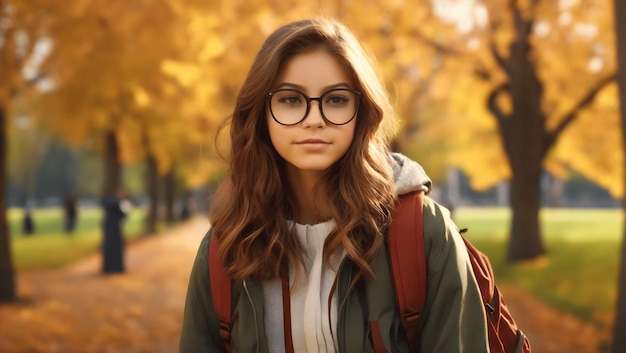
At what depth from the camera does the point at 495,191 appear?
214ft

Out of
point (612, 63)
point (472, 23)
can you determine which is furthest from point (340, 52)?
point (612, 63)

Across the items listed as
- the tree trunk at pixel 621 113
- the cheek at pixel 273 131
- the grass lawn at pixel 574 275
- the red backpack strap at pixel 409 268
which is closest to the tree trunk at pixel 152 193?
the grass lawn at pixel 574 275

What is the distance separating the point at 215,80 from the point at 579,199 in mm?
51810

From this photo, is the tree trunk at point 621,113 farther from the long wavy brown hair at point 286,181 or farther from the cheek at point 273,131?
the cheek at point 273,131

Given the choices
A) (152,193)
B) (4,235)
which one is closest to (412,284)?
(4,235)

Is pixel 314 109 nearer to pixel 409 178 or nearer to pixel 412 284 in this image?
pixel 409 178

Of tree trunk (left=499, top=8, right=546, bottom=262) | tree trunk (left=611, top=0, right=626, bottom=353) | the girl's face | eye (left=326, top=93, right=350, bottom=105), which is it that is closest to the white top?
the girl's face

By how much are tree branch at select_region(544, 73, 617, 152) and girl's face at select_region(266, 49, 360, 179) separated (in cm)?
1060

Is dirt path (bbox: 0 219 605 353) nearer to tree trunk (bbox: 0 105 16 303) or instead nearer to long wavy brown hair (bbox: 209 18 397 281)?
tree trunk (bbox: 0 105 16 303)

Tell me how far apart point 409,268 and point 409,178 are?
0.27m

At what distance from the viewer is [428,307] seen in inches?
76.5

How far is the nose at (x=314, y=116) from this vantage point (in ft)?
6.47

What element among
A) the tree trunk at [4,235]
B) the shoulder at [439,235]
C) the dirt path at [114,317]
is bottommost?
the dirt path at [114,317]

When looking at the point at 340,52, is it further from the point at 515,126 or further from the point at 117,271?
the point at 117,271
